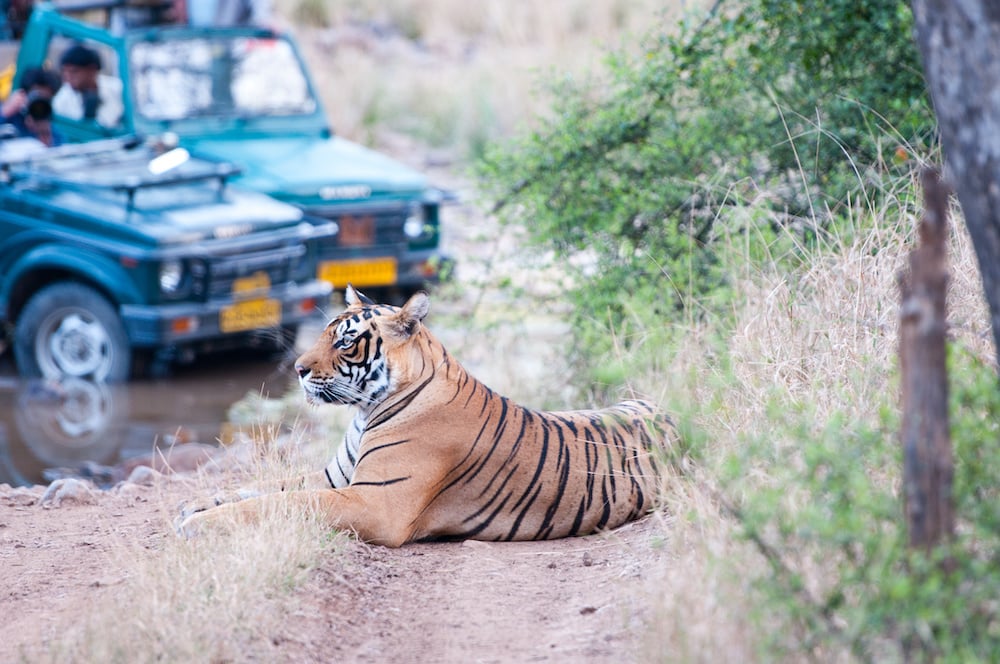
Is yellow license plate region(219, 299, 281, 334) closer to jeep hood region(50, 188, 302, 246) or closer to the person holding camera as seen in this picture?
jeep hood region(50, 188, 302, 246)

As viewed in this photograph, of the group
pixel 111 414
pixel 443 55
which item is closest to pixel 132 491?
pixel 111 414

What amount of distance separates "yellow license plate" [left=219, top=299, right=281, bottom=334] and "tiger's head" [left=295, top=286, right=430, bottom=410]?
3820 millimetres

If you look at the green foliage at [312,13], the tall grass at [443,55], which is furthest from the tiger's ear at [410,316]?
the green foliage at [312,13]

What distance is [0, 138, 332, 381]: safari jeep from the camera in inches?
339

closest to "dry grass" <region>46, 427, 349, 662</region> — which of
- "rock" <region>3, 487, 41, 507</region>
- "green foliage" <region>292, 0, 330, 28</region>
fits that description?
"rock" <region>3, 487, 41, 507</region>

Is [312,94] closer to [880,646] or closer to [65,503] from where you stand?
[65,503]

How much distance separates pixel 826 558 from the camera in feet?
11.9

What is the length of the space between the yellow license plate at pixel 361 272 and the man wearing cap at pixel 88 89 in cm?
205

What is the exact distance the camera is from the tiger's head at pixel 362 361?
5.15 m

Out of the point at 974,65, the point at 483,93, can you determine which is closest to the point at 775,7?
the point at 974,65

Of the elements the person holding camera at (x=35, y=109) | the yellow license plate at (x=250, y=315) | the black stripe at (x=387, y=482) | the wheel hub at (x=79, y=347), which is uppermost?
the person holding camera at (x=35, y=109)

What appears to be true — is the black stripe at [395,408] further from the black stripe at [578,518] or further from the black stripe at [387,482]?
the black stripe at [578,518]

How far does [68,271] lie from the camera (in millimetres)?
8992

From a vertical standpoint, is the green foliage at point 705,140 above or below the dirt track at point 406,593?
above
